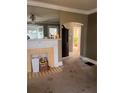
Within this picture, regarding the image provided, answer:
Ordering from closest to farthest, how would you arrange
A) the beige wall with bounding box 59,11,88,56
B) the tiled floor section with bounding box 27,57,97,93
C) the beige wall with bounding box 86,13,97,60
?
the tiled floor section with bounding box 27,57,97,93 → the beige wall with bounding box 59,11,88,56 → the beige wall with bounding box 86,13,97,60

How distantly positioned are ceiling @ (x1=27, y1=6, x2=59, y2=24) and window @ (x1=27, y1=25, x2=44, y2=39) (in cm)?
28

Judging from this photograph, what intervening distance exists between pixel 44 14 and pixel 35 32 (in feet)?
2.77

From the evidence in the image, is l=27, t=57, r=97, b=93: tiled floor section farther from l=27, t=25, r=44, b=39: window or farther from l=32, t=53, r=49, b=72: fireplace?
l=27, t=25, r=44, b=39: window

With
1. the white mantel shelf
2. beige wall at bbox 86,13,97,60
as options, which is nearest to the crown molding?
beige wall at bbox 86,13,97,60

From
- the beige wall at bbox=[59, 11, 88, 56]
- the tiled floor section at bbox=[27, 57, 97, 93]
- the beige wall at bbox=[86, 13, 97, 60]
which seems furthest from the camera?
the beige wall at bbox=[86, 13, 97, 60]

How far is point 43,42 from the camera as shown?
16.6 feet

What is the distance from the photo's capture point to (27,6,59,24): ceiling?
15.7 feet

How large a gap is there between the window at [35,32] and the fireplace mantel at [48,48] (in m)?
0.19

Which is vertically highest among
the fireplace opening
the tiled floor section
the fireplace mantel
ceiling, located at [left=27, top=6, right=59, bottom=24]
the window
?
ceiling, located at [left=27, top=6, right=59, bottom=24]

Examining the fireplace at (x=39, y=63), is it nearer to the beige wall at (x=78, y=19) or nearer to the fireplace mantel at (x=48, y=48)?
the fireplace mantel at (x=48, y=48)
